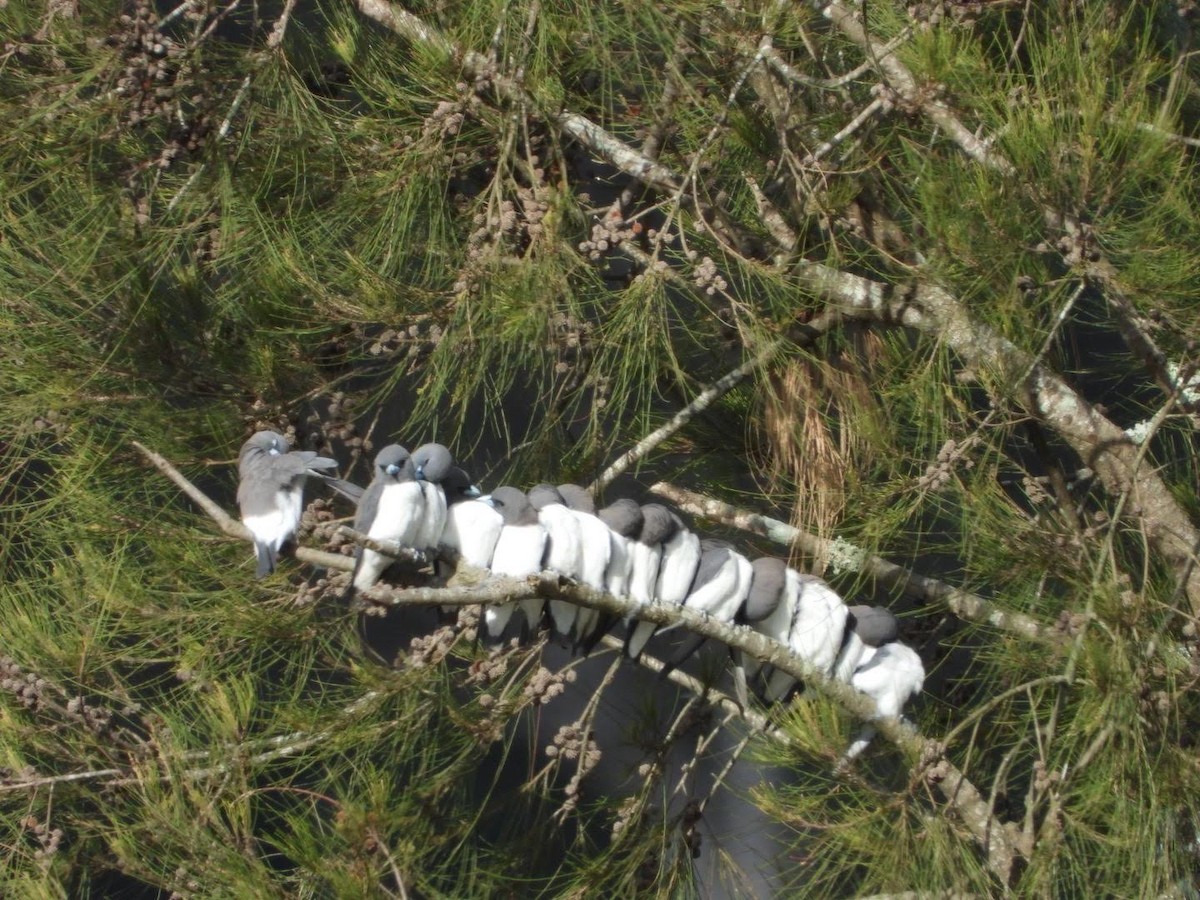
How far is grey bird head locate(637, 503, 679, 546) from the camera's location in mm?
1130

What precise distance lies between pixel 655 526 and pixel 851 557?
0.73 feet

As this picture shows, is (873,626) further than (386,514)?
Yes

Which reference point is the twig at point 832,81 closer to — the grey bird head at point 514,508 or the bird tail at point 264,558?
the grey bird head at point 514,508

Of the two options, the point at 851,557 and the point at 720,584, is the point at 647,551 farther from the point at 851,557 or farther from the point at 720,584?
the point at 851,557

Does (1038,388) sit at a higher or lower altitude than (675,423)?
higher

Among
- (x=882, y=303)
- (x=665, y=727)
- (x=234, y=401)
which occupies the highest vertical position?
(x=882, y=303)

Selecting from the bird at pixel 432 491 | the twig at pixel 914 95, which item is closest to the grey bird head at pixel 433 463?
the bird at pixel 432 491

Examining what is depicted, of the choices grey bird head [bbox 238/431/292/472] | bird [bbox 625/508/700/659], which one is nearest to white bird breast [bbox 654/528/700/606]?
bird [bbox 625/508/700/659]

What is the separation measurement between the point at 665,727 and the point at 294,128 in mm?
731

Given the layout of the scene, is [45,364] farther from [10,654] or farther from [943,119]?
[943,119]

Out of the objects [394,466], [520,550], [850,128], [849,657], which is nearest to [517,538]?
[520,550]

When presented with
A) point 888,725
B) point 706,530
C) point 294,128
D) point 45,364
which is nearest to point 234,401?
point 45,364

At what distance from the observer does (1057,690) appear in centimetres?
104

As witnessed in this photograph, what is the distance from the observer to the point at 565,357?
4.25 feet
